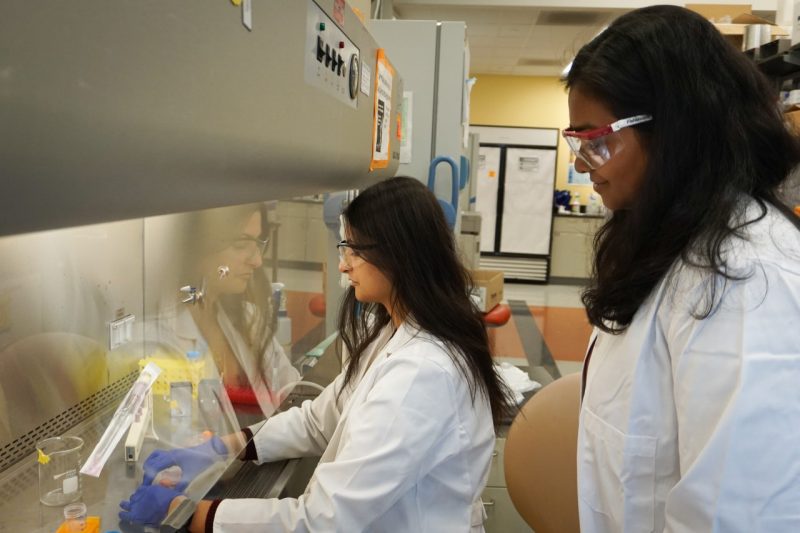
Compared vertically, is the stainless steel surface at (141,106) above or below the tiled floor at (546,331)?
above

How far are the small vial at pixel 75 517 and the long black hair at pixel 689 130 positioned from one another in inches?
34.1

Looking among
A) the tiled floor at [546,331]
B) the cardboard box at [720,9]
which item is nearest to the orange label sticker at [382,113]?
the tiled floor at [546,331]

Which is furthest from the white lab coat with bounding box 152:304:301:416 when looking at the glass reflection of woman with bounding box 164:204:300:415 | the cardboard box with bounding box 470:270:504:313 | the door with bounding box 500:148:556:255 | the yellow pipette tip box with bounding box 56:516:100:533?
the door with bounding box 500:148:556:255

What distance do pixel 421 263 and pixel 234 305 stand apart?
42 centimetres

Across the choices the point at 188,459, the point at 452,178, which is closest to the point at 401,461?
the point at 188,459

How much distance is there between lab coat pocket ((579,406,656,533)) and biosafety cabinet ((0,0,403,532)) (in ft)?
2.06

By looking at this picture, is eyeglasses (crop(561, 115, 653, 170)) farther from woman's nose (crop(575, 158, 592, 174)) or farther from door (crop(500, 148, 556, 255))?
door (crop(500, 148, 556, 255))

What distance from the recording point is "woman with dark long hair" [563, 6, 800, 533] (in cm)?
79

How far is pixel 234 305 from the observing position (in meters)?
1.39

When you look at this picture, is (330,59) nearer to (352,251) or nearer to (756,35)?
(352,251)

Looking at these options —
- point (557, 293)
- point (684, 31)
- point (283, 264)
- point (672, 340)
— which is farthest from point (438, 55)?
point (557, 293)

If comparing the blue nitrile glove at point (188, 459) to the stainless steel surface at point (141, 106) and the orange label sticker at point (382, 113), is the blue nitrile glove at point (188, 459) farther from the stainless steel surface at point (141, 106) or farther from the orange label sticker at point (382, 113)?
the orange label sticker at point (382, 113)

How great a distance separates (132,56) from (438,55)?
239cm

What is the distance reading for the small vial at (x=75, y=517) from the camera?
0.88 meters
